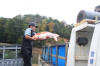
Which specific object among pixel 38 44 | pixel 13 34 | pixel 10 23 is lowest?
pixel 38 44

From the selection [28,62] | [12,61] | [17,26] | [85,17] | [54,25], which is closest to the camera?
[85,17]

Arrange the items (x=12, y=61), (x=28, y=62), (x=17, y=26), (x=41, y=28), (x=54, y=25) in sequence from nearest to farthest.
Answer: (x=28, y=62) → (x=12, y=61) → (x=17, y=26) → (x=41, y=28) → (x=54, y=25)

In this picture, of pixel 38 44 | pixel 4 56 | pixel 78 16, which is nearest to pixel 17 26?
pixel 38 44

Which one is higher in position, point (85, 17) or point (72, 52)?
point (85, 17)

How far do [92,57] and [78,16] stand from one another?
121 cm

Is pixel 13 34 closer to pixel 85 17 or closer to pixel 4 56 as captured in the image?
pixel 4 56

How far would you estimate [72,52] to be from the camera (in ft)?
10.3

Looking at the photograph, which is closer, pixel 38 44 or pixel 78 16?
pixel 78 16

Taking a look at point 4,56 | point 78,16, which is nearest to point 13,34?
point 4,56

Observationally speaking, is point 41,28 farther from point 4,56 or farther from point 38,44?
point 4,56

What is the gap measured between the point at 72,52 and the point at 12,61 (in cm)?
271

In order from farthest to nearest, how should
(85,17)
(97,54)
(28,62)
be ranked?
(28,62) → (85,17) → (97,54)

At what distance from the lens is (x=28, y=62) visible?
14.3ft

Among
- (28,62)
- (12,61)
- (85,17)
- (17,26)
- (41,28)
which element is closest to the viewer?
(85,17)
